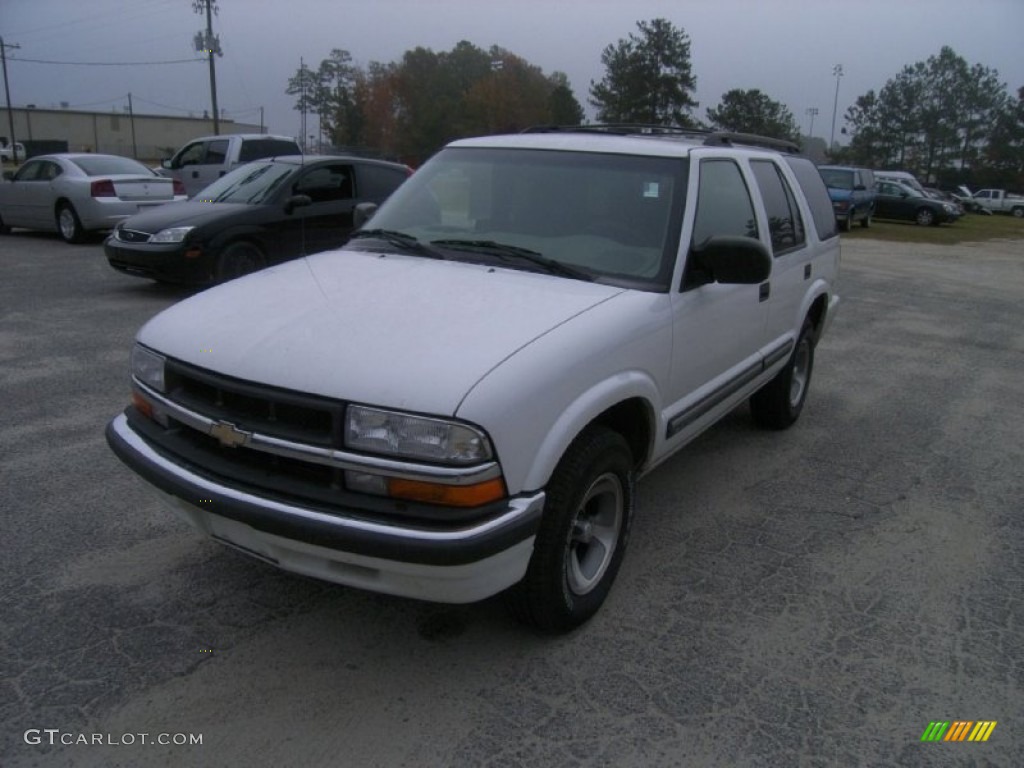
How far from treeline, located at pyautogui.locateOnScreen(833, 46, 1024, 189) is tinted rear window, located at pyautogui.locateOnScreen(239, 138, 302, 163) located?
271 ft

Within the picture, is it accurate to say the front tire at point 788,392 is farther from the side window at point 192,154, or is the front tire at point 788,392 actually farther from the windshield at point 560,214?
the side window at point 192,154

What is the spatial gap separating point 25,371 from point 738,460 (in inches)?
210

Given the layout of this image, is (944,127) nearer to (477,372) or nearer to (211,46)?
(211,46)

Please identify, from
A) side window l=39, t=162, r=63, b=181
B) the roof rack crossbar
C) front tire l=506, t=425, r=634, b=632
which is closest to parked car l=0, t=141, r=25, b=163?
side window l=39, t=162, r=63, b=181

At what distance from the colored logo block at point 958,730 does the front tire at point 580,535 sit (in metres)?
1.19

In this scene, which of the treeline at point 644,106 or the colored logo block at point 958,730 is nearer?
the colored logo block at point 958,730

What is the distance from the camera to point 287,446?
2.58 meters

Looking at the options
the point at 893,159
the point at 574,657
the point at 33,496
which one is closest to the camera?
the point at 574,657

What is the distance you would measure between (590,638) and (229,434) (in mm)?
1508

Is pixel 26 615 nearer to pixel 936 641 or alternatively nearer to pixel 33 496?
pixel 33 496

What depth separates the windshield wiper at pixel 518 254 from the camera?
11.1 ft

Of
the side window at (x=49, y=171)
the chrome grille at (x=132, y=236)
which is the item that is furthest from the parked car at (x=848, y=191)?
the chrome grille at (x=132, y=236)

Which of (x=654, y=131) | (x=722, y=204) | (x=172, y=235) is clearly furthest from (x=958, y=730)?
(x=172, y=235)

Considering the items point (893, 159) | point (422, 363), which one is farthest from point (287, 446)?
point (893, 159)
